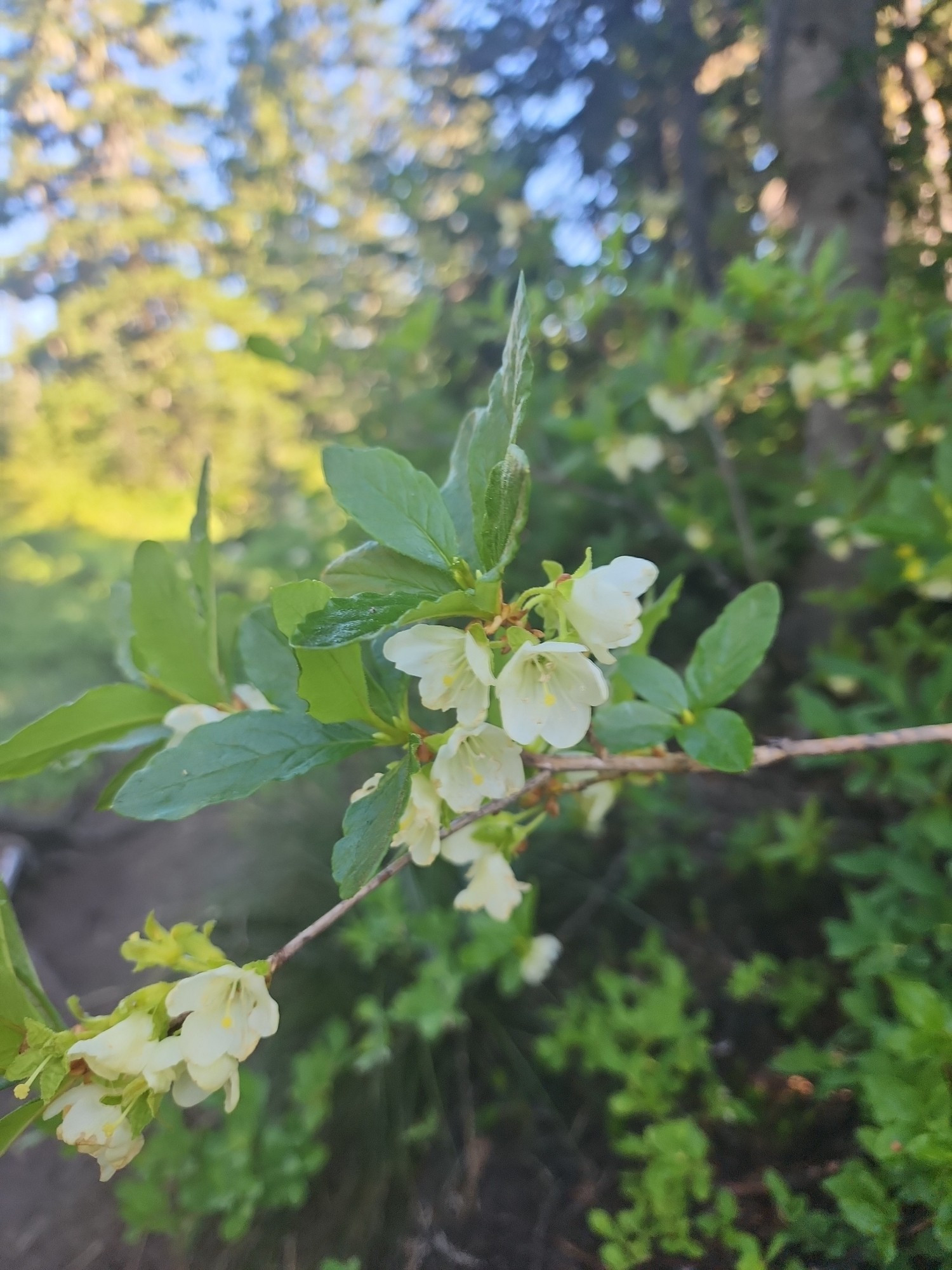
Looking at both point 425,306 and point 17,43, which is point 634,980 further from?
point 17,43

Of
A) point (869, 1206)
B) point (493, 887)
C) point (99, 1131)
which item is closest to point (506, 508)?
point (493, 887)

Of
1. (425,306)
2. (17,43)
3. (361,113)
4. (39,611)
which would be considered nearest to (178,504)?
(39,611)

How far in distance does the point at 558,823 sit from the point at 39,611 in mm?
5500

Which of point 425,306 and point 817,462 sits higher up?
point 425,306

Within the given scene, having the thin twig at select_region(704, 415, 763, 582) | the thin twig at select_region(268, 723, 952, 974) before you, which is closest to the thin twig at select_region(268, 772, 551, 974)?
the thin twig at select_region(268, 723, 952, 974)

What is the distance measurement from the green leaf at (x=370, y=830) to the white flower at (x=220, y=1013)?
8 cm

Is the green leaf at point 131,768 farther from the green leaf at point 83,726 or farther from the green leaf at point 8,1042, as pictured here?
the green leaf at point 8,1042

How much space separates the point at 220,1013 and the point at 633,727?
0.36 meters

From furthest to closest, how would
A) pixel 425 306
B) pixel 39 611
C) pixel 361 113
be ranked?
1. pixel 39 611
2. pixel 361 113
3. pixel 425 306

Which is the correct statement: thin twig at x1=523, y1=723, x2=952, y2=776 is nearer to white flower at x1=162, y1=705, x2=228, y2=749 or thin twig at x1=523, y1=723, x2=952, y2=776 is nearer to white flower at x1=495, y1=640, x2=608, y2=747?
white flower at x1=495, y1=640, x2=608, y2=747

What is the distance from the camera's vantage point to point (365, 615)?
416mm

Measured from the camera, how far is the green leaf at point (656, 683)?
1.99ft

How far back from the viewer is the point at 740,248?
5.50 feet

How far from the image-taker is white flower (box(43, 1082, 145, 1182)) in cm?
42
